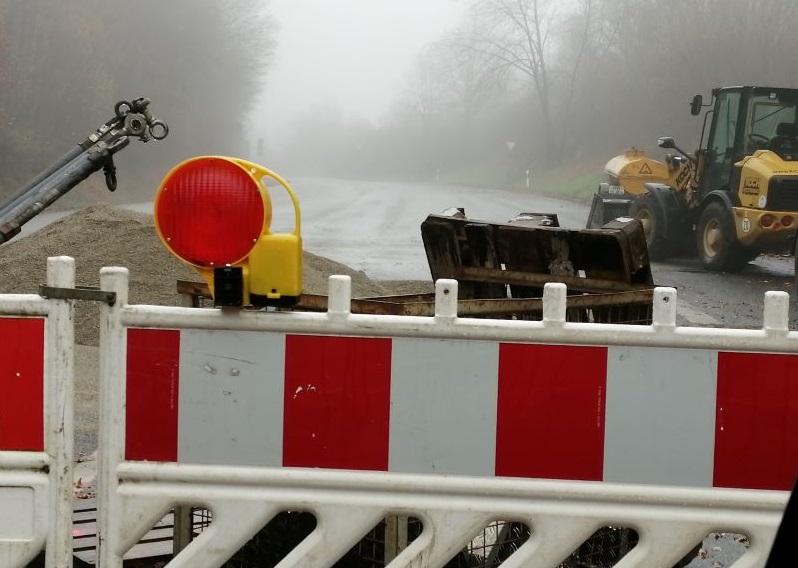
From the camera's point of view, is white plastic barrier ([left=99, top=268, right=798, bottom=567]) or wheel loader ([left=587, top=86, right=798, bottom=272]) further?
wheel loader ([left=587, top=86, right=798, bottom=272])

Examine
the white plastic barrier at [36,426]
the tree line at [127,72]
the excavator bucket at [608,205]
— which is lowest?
the white plastic barrier at [36,426]

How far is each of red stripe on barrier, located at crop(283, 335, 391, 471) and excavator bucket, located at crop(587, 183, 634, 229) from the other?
1708 centimetres

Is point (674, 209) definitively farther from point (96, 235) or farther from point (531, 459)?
point (531, 459)

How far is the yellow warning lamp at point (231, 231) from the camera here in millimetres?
2523

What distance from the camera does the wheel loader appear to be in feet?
50.9

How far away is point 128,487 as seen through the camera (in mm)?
2568

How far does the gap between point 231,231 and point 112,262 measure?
8.59m

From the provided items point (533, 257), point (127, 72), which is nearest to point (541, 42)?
point (127, 72)

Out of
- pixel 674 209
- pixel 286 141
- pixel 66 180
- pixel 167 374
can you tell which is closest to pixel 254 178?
pixel 167 374

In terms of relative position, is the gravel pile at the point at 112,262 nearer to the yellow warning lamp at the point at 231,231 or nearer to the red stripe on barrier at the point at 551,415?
the yellow warning lamp at the point at 231,231

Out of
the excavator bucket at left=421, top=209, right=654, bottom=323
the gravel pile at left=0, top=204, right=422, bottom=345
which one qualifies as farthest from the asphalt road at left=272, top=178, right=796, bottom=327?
the excavator bucket at left=421, top=209, right=654, bottom=323

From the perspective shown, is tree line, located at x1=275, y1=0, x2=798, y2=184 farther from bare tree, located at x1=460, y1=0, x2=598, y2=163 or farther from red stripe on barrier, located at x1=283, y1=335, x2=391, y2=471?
red stripe on barrier, located at x1=283, y1=335, x2=391, y2=471

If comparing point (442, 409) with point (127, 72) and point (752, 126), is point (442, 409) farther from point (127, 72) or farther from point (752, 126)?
point (127, 72)

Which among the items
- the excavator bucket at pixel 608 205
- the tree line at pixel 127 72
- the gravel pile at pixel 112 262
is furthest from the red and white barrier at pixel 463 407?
the tree line at pixel 127 72
